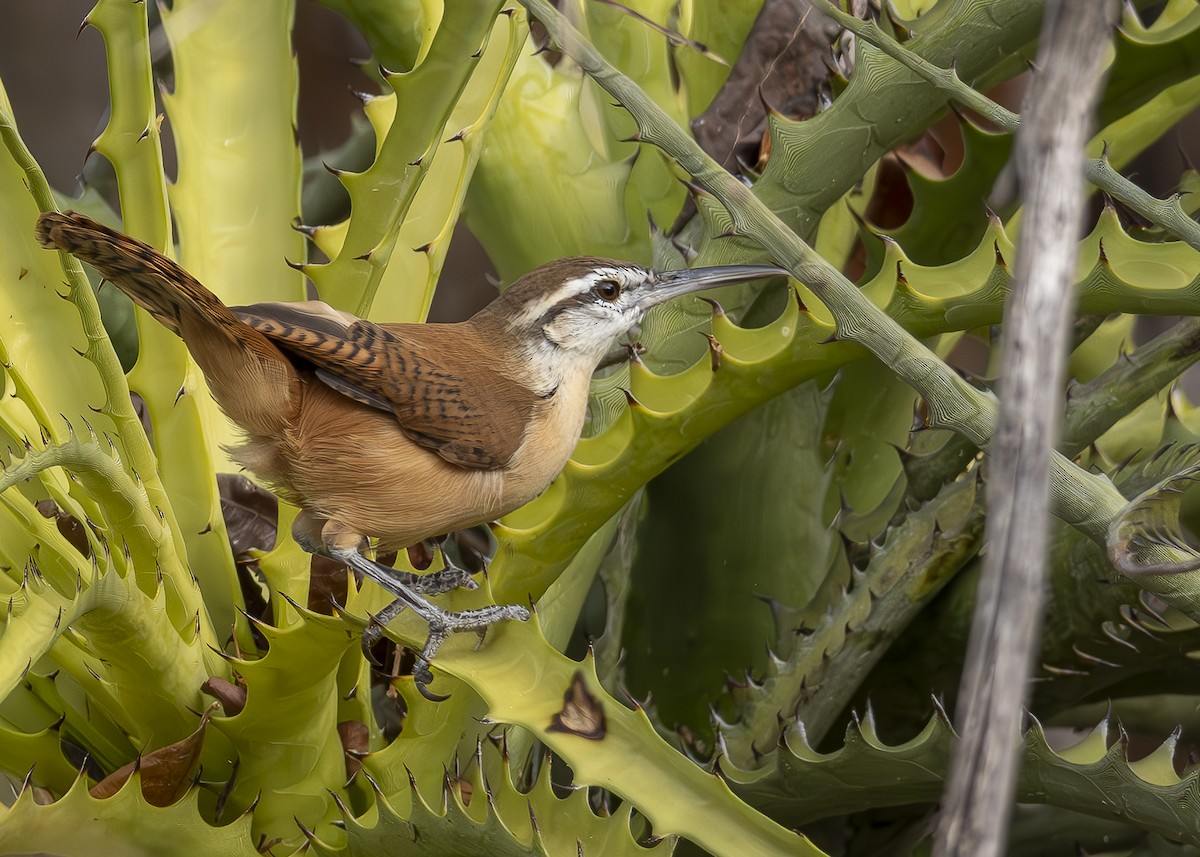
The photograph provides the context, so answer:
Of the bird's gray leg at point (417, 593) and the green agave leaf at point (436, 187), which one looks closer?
the bird's gray leg at point (417, 593)

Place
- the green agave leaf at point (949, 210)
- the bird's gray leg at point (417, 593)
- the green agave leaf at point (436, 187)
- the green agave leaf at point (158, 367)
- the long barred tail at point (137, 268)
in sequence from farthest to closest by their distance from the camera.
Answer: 1. the green agave leaf at point (949, 210)
2. the green agave leaf at point (436, 187)
3. the green agave leaf at point (158, 367)
4. the bird's gray leg at point (417, 593)
5. the long barred tail at point (137, 268)

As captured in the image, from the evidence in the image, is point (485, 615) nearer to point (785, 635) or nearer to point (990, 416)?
point (785, 635)

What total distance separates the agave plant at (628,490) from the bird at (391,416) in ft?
0.20

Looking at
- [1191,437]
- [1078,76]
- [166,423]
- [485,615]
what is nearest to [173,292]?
[166,423]

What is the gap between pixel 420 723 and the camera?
124 centimetres

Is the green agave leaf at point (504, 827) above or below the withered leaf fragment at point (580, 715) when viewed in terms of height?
below

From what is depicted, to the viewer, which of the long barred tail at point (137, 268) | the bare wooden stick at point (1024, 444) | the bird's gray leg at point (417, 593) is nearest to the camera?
the bare wooden stick at point (1024, 444)

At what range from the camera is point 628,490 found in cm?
120

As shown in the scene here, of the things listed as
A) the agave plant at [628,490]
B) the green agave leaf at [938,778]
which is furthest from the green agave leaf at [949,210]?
the green agave leaf at [938,778]

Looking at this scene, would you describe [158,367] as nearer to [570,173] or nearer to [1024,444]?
[570,173]

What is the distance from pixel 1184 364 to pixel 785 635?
0.53 metres

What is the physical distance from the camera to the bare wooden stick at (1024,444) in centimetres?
33

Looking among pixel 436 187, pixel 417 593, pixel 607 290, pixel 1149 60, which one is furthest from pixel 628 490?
pixel 1149 60

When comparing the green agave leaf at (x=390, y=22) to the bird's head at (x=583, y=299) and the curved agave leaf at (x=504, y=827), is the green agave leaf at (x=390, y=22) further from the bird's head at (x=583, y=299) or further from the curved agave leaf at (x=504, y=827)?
the curved agave leaf at (x=504, y=827)
